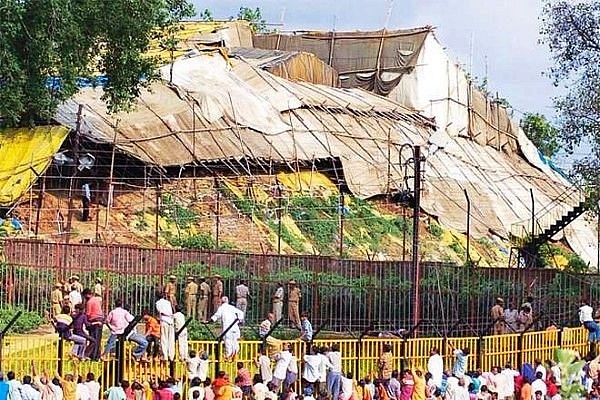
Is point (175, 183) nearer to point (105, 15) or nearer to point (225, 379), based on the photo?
point (105, 15)

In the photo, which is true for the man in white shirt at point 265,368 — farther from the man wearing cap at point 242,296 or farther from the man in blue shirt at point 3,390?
the man wearing cap at point 242,296

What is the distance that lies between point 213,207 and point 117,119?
386cm

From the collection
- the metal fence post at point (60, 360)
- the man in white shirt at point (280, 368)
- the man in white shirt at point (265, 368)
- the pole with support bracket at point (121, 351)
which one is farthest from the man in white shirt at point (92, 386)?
the man in white shirt at point (280, 368)

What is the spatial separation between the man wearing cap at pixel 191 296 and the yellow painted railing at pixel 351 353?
3.82 meters

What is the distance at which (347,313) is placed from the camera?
74.1 ft

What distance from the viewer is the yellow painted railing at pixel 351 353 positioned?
47.8 ft

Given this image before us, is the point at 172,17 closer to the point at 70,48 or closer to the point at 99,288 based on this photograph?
the point at 70,48

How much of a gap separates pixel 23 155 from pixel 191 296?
26.4 feet

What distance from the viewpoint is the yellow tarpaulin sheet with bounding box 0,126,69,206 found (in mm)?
26344

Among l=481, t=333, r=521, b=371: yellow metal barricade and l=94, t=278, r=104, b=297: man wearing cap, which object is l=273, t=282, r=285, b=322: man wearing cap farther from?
l=481, t=333, r=521, b=371: yellow metal barricade

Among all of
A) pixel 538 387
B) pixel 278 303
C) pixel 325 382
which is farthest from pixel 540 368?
pixel 278 303

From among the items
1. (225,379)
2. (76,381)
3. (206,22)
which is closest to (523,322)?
(225,379)

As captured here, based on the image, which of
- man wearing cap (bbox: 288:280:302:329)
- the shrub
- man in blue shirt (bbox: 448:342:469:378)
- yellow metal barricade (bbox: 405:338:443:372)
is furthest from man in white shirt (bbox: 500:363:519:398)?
the shrub

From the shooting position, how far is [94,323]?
15812 millimetres
